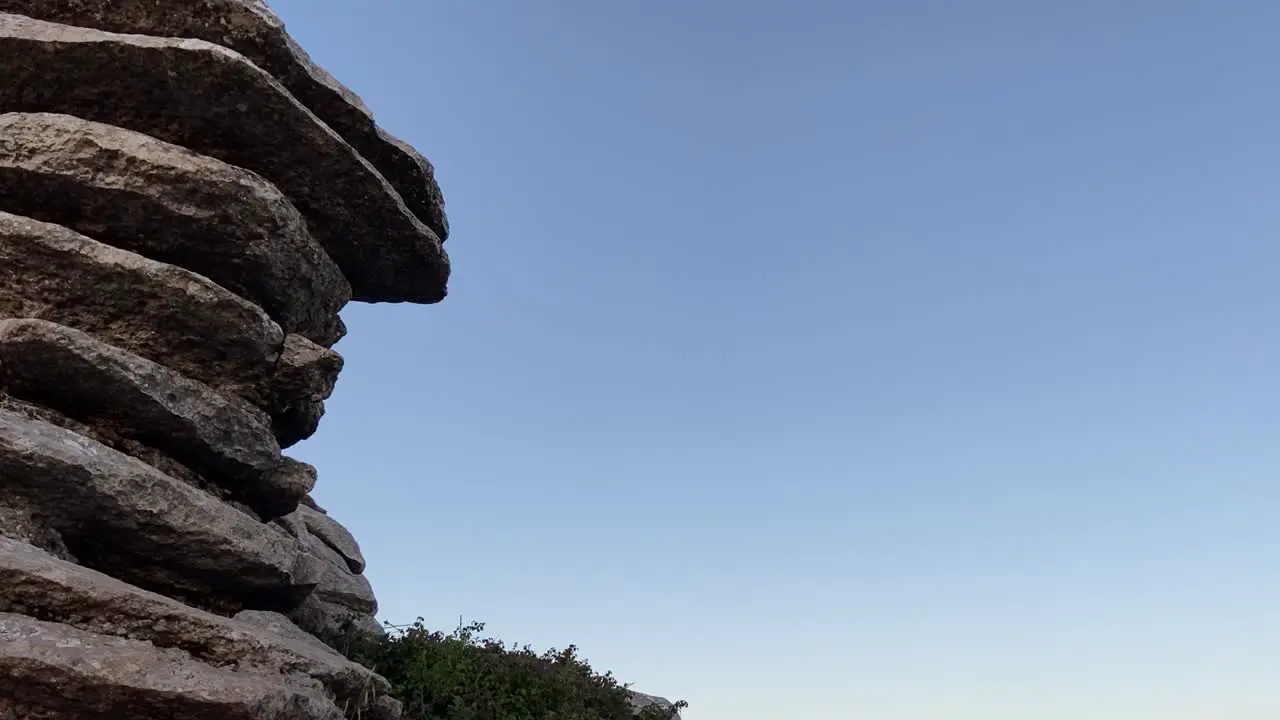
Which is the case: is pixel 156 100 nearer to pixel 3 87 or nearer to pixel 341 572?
pixel 3 87

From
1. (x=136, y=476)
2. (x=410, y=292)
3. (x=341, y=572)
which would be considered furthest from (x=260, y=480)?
(x=341, y=572)

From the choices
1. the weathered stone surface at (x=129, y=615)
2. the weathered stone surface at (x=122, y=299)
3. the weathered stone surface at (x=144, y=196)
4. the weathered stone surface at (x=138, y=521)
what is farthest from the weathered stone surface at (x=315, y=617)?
the weathered stone surface at (x=144, y=196)

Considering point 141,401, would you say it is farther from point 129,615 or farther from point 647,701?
point 647,701

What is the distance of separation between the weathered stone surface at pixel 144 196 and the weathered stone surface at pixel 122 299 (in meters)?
0.54

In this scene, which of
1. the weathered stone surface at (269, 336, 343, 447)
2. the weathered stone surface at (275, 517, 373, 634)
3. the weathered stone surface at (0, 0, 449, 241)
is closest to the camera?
the weathered stone surface at (269, 336, 343, 447)

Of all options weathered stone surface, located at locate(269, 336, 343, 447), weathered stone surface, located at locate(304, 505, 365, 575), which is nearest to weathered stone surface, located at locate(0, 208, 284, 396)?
weathered stone surface, located at locate(269, 336, 343, 447)

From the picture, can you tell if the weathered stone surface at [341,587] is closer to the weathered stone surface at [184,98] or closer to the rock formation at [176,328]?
the rock formation at [176,328]

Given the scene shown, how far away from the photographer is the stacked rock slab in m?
9.31

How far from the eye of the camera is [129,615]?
9.06 metres

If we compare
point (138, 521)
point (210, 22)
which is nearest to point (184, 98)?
point (210, 22)

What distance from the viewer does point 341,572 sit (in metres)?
21.2

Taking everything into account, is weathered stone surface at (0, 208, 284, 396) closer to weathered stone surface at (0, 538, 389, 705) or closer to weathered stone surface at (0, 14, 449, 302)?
weathered stone surface at (0, 14, 449, 302)

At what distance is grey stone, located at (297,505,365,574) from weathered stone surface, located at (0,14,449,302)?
1132cm

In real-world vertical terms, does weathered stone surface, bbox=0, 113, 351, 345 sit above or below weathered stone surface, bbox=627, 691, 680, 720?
above
